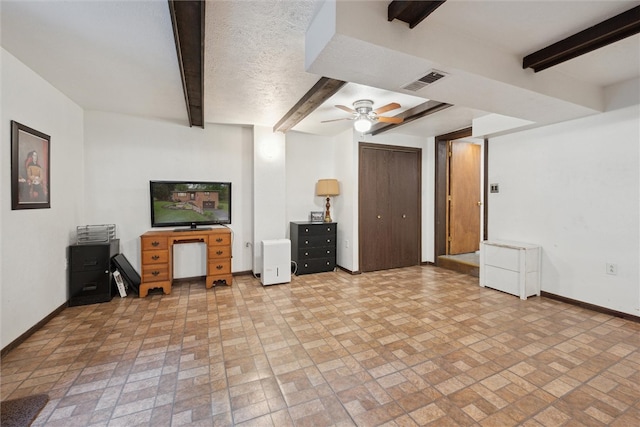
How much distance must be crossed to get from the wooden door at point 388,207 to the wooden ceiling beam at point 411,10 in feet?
9.77

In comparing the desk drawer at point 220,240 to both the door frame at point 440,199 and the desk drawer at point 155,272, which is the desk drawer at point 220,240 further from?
the door frame at point 440,199

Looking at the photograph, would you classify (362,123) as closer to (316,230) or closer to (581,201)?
(316,230)

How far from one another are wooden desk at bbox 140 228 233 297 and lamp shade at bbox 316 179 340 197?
1.74 metres

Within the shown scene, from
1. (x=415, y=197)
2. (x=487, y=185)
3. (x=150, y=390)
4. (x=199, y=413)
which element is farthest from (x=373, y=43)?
(x=415, y=197)

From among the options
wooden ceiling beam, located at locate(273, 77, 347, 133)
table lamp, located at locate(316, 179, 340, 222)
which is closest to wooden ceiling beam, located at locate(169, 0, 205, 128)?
wooden ceiling beam, located at locate(273, 77, 347, 133)

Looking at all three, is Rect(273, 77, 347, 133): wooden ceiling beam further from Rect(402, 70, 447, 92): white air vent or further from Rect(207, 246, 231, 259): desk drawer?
Rect(207, 246, 231, 259): desk drawer

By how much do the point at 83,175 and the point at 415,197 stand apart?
17.0 feet

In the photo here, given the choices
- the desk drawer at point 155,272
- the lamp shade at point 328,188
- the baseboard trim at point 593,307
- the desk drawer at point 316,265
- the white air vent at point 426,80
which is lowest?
the baseboard trim at point 593,307

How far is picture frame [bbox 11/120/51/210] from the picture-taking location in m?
2.36

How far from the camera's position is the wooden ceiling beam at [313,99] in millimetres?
2641

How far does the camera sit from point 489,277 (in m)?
3.89

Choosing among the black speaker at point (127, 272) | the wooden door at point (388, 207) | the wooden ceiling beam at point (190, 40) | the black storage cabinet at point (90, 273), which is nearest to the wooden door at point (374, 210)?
the wooden door at point (388, 207)

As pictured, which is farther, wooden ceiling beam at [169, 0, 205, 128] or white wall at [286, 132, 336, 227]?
white wall at [286, 132, 336, 227]

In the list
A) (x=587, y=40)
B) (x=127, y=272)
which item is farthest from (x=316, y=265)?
(x=587, y=40)
